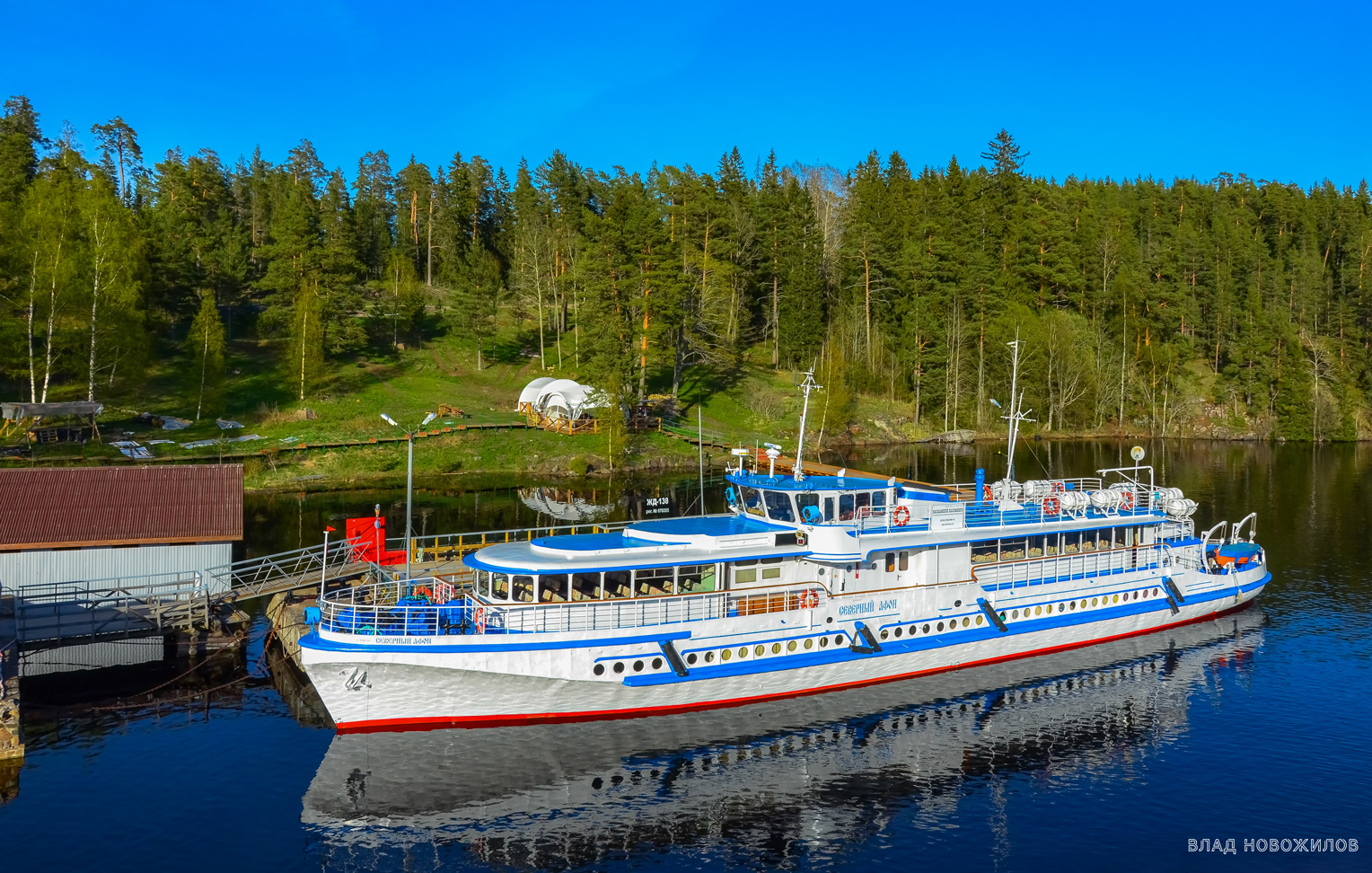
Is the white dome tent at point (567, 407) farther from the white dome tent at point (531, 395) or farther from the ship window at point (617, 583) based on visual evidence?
the ship window at point (617, 583)

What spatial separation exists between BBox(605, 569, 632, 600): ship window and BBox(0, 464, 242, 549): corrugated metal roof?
48.1 feet

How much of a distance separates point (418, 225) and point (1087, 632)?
11412 cm

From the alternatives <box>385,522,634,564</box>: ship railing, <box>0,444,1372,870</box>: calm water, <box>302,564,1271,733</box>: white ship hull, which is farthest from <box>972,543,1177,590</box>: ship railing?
<box>385,522,634,564</box>: ship railing

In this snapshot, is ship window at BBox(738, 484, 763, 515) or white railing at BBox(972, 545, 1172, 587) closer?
ship window at BBox(738, 484, 763, 515)

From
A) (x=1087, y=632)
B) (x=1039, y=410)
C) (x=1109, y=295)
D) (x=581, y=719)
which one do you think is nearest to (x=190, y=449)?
(x=581, y=719)

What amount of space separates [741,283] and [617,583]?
83.8 metres

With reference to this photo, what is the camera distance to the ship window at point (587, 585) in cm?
2819

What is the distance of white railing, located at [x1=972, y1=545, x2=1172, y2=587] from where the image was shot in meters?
32.7

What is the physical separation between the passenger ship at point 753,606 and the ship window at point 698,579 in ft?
0.14

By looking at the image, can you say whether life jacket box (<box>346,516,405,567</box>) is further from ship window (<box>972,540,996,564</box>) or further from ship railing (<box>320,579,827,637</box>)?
ship window (<box>972,540,996,564</box>)

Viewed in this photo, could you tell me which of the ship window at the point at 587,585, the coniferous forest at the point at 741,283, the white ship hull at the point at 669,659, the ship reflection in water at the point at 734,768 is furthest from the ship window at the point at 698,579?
the coniferous forest at the point at 741,283

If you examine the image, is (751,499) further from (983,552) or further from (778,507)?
(983,552)

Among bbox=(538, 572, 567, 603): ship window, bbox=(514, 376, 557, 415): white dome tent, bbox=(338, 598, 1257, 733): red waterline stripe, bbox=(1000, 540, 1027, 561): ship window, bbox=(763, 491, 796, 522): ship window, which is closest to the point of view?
bbox=(338, 598, 1257, 733): red waterline stripe

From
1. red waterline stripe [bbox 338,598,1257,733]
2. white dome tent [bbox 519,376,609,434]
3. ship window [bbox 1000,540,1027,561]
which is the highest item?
white dome tent [bbox 519,376,609,434]
